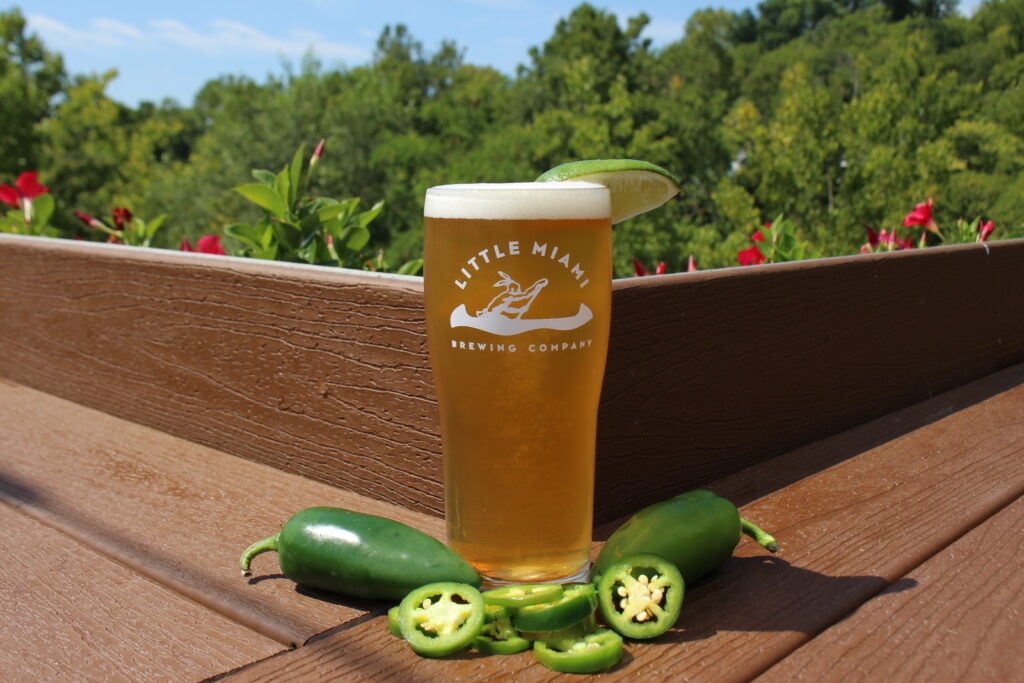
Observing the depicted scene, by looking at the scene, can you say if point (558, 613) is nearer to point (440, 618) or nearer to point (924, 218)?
point (440, 618)

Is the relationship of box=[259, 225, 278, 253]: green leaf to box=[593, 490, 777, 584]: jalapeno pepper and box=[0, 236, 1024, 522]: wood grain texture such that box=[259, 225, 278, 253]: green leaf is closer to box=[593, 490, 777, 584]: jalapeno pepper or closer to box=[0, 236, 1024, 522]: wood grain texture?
box=[0, 236, 1024, 522]: wood grain texture

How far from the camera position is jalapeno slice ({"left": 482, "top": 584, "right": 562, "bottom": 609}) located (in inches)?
34.6

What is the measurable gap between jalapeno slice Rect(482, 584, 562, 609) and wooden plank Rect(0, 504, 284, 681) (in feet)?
0.73

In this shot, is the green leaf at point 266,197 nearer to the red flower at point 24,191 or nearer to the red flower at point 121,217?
the red flower at point 121,217

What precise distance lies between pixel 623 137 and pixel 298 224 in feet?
90.0

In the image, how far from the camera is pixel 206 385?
1.70 metres

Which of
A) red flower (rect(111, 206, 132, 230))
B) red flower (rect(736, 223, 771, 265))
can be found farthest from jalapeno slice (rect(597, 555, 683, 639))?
red flower (rect(111, 206, 132, 230))

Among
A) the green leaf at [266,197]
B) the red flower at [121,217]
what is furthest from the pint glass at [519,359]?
the red flower at [121,217]

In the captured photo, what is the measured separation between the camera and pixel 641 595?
2.98 ft

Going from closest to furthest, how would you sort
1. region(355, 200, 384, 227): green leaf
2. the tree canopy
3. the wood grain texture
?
the wood grain texture → region(355, 200, 384, 227): green leaf → the tree canopy

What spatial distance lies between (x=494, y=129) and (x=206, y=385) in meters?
36.8

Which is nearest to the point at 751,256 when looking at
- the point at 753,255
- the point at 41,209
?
the point at 753,255

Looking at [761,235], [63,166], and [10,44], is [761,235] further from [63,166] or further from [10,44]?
[63,166]

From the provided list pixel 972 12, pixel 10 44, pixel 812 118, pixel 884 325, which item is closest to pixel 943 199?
pixel 812 118
